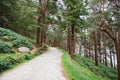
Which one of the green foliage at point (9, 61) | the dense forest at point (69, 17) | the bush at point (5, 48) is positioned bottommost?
the green foliage at point (9, 61)

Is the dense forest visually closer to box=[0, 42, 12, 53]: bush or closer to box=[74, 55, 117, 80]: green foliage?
box=[74, 55, 117, 80]: green foliage

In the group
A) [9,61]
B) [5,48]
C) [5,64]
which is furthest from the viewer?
[5,48]

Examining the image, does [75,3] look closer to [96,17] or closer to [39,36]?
[96,17]

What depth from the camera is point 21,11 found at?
35.4m

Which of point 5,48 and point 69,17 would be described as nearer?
point 5,48

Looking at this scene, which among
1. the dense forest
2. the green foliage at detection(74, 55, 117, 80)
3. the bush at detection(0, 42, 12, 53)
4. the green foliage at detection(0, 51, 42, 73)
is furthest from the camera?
the green foliage at detection(74, 55, 117, 80)

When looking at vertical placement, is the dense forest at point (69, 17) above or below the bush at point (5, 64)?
above

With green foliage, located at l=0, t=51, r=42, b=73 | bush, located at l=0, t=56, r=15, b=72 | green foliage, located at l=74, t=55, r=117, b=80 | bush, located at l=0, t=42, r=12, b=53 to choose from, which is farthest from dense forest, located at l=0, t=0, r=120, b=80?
bush, located at l=0, t=56, r=15, b=72

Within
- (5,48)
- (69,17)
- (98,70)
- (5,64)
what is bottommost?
(98,70)

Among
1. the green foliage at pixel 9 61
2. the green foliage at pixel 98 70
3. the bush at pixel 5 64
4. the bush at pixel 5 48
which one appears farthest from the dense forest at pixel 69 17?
the bush at pixel 5 64

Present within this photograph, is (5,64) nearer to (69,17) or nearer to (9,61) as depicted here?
(9,61)

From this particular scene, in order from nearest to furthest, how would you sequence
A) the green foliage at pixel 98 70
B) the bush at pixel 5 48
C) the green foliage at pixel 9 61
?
the green foliage at pixel 9 61
the bush at pixel 5 48
the green foliage at pixel 98 70

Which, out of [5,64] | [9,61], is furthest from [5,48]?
[5,64]

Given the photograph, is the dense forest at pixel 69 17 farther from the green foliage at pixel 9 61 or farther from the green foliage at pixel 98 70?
the green foliage at pixel 9 61
